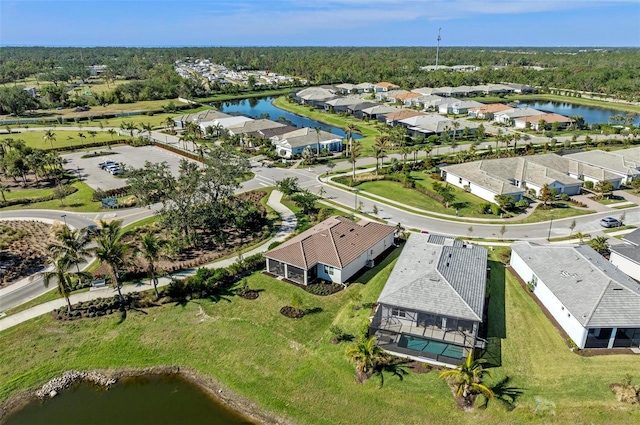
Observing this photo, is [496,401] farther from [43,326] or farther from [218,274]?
[43,326]

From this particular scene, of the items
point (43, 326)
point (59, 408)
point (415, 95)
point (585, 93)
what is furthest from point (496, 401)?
point (585, 93)

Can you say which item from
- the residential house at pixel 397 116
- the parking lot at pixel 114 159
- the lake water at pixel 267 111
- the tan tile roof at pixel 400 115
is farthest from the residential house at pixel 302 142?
the tan tile roof at pixel 400 115

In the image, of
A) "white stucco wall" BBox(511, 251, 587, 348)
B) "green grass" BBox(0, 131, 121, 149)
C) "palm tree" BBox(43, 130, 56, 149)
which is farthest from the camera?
"green grass" BBox(0, 131, 121, 149)

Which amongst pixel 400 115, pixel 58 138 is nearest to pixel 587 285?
pixel 400 115

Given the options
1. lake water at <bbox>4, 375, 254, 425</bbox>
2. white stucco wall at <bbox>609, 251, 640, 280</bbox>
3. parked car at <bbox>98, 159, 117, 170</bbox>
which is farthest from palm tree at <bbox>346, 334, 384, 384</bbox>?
parked car at <bbox>98, 159, 117, 170</bbox>

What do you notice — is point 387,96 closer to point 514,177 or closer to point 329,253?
point 514,177

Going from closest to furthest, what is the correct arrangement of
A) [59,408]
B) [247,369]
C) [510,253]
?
[59,408], [247,369], [510,253]

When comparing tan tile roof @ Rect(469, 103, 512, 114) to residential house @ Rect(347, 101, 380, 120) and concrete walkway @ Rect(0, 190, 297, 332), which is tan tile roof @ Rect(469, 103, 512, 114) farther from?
concrete walkway @ Rect(0, 190, 297, 332)
